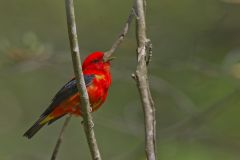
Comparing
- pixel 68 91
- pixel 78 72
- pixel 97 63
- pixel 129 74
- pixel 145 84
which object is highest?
pixel 78 72

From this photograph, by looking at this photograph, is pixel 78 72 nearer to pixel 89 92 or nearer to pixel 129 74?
pixel 89 92

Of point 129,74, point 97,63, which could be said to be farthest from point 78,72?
point 129,74

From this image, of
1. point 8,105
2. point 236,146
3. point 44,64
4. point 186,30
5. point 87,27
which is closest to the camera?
point 44,64

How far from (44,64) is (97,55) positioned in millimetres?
2063

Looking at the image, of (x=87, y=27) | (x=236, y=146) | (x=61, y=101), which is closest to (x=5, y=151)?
(x=87, y=27)

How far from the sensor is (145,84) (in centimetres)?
459

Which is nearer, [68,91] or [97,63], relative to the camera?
[68,91]

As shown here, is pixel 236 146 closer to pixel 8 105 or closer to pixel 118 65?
pixel 118 65

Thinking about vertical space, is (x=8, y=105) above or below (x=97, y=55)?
below

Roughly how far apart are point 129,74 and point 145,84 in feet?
16.5

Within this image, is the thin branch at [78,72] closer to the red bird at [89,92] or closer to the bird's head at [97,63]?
the red bird at [89,92]

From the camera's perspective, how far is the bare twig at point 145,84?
4.45 metres

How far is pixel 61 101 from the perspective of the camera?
22.7 ft

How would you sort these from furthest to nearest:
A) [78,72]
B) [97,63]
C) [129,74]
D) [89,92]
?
[129,74] → [97,63] → [89,92] → [78,72]
